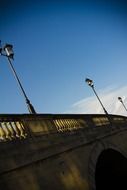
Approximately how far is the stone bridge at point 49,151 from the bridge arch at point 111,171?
2.72m

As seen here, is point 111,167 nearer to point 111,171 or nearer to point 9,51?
point 111,171

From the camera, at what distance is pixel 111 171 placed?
2270cm

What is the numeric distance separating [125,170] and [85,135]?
857 centimetres

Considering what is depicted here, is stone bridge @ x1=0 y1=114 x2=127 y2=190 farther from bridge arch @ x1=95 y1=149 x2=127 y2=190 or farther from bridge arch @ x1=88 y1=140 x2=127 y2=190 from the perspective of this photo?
bridge arch @ x1=95 y1=149 x2=127 y2=190

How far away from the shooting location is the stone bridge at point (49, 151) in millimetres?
9438

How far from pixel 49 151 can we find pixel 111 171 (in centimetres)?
1254

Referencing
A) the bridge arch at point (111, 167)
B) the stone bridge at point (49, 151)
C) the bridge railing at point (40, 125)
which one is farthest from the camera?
the bridge arch at point (111, 167)

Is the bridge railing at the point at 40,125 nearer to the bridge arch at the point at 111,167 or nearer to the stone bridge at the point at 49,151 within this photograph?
the stone bridge at the point at 49,151

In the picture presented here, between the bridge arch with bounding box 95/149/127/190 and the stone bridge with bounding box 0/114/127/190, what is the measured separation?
2.72 meters

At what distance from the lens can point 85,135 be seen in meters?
15.6

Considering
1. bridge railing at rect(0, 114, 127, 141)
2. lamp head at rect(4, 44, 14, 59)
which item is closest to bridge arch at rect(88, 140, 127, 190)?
bridge railing at rect(0, 114, 127, 141)

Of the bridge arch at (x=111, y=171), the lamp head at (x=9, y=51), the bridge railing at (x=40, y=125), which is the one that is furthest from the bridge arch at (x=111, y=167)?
the lamp head at (x=9, y=51)

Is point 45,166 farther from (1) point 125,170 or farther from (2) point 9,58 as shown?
(1) point 125,170

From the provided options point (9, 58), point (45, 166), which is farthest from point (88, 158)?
point (9, 58)
